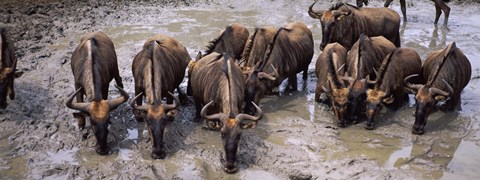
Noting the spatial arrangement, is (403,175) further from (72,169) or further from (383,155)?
(72,169)

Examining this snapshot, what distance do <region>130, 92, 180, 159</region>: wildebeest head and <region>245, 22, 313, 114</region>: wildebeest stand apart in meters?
2.15

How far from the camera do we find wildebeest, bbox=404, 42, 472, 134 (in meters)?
9.70

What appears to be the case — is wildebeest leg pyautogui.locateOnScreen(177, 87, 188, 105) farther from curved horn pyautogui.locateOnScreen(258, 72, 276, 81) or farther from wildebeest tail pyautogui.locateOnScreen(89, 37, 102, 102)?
wildebeest tail pyautogui.locateOnScreen(89, 37, 102, 102)

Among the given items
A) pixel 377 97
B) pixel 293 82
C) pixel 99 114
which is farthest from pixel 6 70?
pixel 377 97

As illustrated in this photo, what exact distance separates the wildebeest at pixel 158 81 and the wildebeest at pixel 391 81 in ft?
13.0

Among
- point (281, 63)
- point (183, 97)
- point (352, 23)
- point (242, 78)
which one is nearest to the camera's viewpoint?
point (242, 78)

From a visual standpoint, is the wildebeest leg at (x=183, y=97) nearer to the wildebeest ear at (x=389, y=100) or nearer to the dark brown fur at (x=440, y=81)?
the wildebeest ear at (x=389, y=100)

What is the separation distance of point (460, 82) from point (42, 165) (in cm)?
847

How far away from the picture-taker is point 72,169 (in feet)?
27.9

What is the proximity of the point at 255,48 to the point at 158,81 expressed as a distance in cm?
306

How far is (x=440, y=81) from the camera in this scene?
1015 centimetres

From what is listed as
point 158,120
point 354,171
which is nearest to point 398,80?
point 354,171

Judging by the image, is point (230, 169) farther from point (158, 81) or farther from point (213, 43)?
point (213, 43)

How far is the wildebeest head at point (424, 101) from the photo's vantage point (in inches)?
380
